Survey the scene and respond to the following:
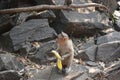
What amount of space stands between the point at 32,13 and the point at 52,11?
2.08 ft

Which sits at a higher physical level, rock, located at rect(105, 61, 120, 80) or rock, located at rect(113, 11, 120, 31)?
rock, located at rect(113, 11, 120, 31)

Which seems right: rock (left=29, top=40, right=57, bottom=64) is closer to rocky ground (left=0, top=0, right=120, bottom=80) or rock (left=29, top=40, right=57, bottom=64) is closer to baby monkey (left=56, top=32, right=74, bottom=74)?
rocky ground (left=0, top=0, right=120, bottom=80)

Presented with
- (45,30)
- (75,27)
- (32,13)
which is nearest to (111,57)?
(75,27)

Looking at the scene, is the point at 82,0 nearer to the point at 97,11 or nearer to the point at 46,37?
the point at 97,11

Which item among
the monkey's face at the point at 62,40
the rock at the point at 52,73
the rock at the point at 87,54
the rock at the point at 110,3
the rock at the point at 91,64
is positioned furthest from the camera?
the rock at the point at 110,3

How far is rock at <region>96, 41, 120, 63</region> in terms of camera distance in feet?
32.0

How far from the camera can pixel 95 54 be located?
9.75 m

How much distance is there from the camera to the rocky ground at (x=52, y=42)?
878cm

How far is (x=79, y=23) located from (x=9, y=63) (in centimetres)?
265

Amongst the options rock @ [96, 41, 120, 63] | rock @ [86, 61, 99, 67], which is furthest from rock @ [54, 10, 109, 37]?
rock @ [86, 61, 99, 67]

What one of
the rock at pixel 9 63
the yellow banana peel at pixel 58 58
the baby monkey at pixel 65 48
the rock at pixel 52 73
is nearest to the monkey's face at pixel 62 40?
the baby monkey at pixel 65 48

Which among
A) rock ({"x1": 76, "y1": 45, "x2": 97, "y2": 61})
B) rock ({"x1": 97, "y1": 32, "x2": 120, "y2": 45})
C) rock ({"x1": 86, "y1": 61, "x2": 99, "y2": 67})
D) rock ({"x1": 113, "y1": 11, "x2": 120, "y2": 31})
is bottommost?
rock ({"x1": 86, "y1": 61, "x2": 99, "y2": 67})

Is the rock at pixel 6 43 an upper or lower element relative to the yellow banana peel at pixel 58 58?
lower

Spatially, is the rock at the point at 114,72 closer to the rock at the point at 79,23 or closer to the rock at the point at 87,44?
the rock at the point at 87,44
